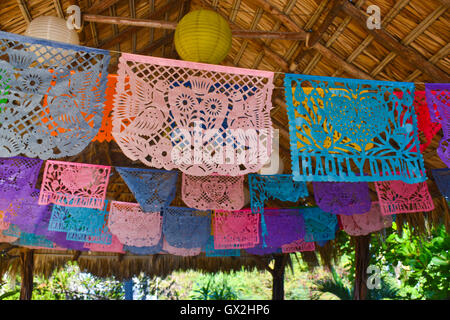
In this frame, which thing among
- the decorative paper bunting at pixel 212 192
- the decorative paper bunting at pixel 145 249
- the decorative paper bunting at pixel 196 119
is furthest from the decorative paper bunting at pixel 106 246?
the decorative paper bunting at pixel 196 119

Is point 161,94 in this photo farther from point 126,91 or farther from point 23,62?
point 23,62

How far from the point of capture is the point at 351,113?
222 centimetres

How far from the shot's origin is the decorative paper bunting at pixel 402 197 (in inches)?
141

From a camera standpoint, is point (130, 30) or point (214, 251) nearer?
point (130, 30)

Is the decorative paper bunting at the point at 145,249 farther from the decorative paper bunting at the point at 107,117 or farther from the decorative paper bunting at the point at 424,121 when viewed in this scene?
the decorative paper bunting at the point at 424,121

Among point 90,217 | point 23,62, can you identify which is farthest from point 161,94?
point 90,217

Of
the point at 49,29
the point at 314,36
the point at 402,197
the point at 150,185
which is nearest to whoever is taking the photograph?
the point at 49,29

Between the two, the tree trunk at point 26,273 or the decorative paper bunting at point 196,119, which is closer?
the decorative paper bunting at point 196,119

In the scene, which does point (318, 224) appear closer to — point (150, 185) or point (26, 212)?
point (150, 185)

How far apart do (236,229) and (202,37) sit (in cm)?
250

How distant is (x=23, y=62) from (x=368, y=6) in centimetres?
243

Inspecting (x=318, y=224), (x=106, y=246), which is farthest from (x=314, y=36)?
(x=106, y=246)

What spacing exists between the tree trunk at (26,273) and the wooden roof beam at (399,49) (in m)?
5.80

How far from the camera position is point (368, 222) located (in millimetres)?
4453
